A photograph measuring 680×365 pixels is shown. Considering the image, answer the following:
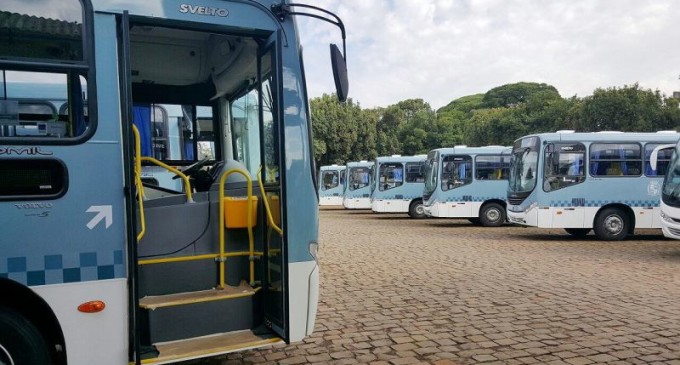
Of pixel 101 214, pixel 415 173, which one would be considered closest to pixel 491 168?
pixel 415 173

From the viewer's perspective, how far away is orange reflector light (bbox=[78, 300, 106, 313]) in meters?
3.58

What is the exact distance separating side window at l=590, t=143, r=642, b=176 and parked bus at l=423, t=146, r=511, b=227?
15.0 ft

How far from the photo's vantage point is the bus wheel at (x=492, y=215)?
1950cm

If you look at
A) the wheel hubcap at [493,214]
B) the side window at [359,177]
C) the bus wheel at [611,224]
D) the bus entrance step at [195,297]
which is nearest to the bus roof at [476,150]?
the wheel hubcap at [493,214]

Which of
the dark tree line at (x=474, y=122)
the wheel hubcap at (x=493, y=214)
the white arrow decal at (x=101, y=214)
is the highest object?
the dark tree line at (x=474, y=122)

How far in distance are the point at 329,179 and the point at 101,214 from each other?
30.8 meters

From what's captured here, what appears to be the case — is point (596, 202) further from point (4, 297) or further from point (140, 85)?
point (4, 297)

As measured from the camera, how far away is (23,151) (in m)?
3.42

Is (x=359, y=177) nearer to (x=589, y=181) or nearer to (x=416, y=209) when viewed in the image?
(x=416, y=209)

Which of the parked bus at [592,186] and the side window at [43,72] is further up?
the side window at [43,72]

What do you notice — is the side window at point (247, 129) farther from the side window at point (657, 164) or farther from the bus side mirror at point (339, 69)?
the side window at point (657, 164)

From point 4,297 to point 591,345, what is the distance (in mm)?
5044

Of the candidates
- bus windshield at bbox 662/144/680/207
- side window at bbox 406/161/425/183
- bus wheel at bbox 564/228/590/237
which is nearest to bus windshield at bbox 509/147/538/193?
bus wheel at bbox 564/228/590/237

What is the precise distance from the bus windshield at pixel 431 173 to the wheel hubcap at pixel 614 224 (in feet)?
20.3
